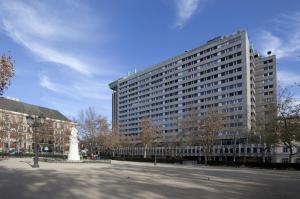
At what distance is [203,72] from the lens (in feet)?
496

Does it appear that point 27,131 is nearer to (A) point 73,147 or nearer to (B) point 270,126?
(A) point 73,147

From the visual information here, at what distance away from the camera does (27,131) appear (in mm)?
105625

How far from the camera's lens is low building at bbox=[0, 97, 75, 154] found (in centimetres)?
9831

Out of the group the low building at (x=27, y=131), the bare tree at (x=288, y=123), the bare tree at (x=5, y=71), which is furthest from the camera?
the low building at (x=27, y=131)

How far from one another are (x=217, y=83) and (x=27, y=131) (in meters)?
69.1

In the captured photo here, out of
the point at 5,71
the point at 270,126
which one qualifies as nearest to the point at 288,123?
the point at 270,126

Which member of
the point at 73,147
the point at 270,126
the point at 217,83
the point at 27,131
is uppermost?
the point at 217,83

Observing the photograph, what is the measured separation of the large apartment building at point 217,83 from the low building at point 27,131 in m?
38.5

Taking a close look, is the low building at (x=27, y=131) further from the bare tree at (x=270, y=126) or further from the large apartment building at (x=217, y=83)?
the large apartment building at (x=217, y=83)

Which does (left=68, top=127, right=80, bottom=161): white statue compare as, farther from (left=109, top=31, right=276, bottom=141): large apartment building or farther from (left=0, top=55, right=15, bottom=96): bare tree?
(left=109, top=31, right=276, bottom=141): large apartment building

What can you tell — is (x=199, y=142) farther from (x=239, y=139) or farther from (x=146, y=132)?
(x=239, y=139)

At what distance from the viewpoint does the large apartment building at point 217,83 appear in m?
133

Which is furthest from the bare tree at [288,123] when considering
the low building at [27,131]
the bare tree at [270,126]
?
the low building at [27,131]

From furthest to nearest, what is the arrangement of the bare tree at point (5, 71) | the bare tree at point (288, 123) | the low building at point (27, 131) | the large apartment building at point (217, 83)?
the large apartment building at point (217, 83) → the low building at point (27, 131) → the bare tree at point (288, 123) → the bare tree at point (5, 71)
